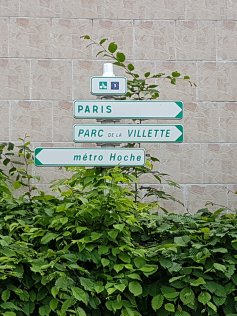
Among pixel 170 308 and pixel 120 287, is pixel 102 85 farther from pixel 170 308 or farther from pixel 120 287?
pixel 170 308

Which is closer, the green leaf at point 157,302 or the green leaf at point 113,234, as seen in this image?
the green leaf at point 157,302

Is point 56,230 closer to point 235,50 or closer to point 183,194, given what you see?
point 183,194

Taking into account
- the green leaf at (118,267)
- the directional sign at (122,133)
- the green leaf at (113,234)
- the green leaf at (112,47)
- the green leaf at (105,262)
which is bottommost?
the green leaf at (118,267)

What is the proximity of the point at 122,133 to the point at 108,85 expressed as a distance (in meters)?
0.34

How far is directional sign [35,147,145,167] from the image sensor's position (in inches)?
217

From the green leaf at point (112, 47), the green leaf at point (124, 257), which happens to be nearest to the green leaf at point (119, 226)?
the green leaf at point (124, 257)

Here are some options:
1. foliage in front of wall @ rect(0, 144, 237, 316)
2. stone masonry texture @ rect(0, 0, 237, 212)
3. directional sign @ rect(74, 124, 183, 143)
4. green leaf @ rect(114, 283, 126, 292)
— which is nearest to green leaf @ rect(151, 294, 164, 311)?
foliage in front of wall @ rect(0, 144, 237, 316)

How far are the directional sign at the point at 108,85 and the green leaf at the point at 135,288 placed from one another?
4.60 ft

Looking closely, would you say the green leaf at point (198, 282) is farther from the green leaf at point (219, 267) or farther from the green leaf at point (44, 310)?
the green leaf at point (44, 310)

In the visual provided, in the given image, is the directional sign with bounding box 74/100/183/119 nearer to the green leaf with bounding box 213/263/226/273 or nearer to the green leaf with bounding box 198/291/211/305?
the green leaf with bounding box 213/263/226/273

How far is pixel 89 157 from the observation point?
552 cm

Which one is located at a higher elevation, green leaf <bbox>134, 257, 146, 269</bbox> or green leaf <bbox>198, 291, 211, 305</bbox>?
green leaf <bbox>134, 257, 146, 269</bbox>

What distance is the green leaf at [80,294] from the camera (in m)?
4.74

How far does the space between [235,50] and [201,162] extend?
104 centimetres
